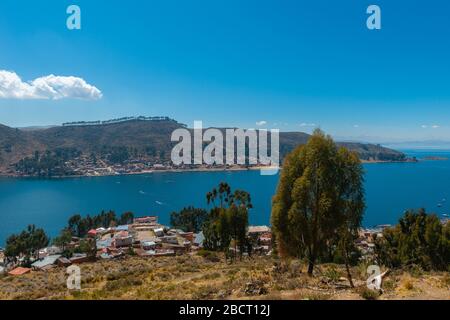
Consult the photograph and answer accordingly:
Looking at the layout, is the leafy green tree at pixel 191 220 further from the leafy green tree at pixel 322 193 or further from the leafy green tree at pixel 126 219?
the leafy green tree at pixel 322 193

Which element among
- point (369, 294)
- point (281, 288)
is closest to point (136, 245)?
point (281, 288)

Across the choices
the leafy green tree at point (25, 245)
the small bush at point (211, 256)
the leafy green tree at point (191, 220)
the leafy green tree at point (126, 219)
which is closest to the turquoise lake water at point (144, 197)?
the leafy green tree at point (126, 219)

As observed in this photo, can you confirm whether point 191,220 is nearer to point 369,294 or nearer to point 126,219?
point 126,219

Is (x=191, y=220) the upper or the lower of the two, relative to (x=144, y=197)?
upper

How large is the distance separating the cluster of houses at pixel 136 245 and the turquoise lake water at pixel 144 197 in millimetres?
19775

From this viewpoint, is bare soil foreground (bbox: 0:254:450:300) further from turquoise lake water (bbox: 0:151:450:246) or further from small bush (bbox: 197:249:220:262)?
turquoise lake water (bbox: 0:151:450:246)

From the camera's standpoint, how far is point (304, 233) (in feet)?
47.6

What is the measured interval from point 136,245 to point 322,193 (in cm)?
5460

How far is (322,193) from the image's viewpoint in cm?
1359

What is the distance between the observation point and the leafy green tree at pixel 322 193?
1349 cm
